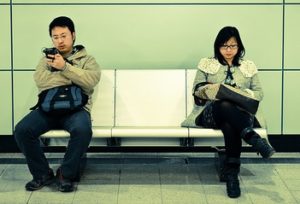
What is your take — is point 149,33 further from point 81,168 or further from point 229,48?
point 81,168

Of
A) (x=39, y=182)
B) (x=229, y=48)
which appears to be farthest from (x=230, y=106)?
(x=39, y=182)

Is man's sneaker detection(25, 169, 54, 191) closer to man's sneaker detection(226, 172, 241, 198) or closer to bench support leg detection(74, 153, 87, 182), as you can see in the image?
bench support leg detection(74, 153, 87, 182)

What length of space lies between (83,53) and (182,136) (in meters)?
1.00

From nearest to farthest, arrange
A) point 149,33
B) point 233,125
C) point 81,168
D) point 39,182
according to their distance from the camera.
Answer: point 233,125
point 39,182
point 81,168
point 149,33

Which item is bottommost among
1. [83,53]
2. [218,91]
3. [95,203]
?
[95,203]

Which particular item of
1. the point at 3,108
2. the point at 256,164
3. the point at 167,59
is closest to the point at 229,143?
the point at 256,164

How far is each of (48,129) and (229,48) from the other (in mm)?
1505

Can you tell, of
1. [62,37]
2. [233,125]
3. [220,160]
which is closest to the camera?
[233,125]

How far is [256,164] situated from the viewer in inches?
195

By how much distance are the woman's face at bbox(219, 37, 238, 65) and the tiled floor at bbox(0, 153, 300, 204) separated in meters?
0.95

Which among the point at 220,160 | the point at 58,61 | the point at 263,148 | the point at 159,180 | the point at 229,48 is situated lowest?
the point at 159,180

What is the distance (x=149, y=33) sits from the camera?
5.12 m

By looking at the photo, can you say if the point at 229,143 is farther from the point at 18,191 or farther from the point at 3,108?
the point at 3,108

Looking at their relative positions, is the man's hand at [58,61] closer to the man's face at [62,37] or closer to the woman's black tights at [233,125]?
the man's face at [62,37]
